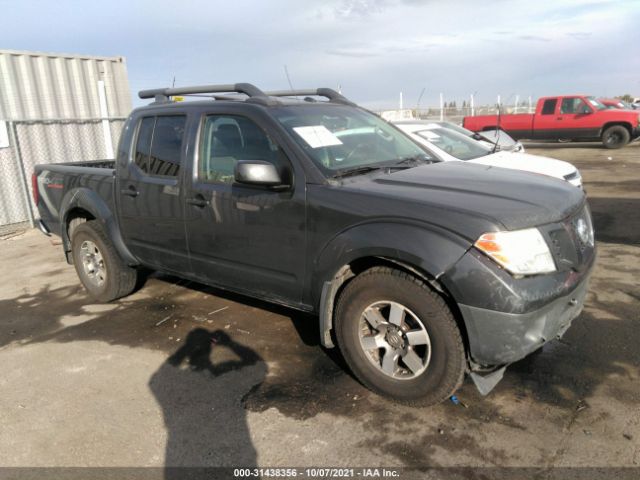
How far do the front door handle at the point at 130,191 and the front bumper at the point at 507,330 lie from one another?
300 cm

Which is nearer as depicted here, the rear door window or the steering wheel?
the steering wheel

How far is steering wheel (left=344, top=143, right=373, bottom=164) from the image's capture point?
3487 mm

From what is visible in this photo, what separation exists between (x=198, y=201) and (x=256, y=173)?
828 mm

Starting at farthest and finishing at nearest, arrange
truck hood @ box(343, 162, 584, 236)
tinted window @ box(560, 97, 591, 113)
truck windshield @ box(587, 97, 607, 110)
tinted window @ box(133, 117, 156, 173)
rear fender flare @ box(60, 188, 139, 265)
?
tinted window @ box(560, 97, 591, 113)
truck windshield @ box(587, 97, 607, 110)
rear fender flare @ box(60, 188, 139, 265)
tinted window @ box(133, 117, 156, 173)
truck hood @ box(343, 162, 584, 236)

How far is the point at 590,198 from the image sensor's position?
9102 mm

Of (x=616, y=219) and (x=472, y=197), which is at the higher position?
(x=472, y=197)

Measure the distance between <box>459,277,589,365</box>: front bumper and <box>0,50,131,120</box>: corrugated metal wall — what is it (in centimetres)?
923

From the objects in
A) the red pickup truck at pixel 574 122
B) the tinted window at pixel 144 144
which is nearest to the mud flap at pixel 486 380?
the tinted window at pixel 144 144

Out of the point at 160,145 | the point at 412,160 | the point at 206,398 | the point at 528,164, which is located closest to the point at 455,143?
the point at 528,164

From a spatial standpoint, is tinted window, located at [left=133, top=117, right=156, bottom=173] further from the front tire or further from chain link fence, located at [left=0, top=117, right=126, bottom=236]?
chain link fence, located at [left=0, top=117, right=126, bottom=236]

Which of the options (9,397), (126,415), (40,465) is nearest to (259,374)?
(126,415)

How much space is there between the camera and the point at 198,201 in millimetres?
3732

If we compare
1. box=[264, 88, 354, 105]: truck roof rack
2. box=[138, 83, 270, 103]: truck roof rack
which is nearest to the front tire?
box=[138, 83, 270, 103]: truck roof rack

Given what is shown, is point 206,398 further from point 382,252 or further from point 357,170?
point 357,170
